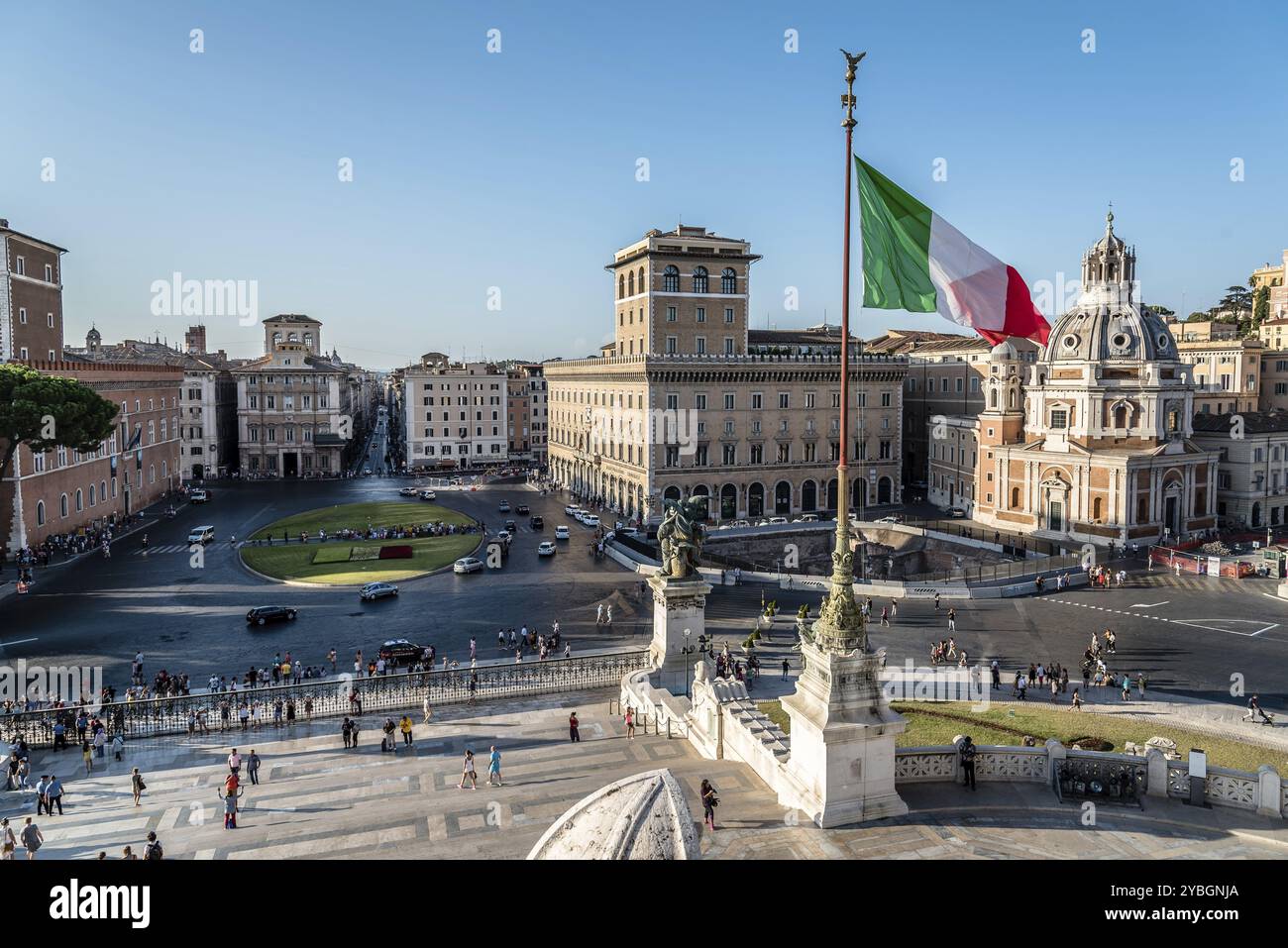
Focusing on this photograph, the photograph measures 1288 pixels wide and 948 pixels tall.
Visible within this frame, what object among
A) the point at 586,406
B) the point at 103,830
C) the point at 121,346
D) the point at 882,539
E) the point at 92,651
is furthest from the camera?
the point at 121,346

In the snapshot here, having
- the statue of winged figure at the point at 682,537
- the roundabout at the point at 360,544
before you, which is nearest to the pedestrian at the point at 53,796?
the statue of winged figure at the point at 682,537

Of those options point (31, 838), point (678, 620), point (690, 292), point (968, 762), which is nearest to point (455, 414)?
point (690, 292)

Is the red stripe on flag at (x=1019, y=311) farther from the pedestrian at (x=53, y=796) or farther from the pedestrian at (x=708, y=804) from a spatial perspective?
the pedestrian at (x=53, y=796)

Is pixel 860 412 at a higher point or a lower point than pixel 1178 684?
higher

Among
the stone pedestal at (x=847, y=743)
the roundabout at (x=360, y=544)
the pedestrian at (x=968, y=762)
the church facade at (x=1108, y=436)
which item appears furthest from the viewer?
the church facade at (x=1108, y=436)

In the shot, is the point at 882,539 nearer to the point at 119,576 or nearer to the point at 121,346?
the point at 119,576

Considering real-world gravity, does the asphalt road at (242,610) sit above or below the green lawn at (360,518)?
below

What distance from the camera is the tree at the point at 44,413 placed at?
45594mm

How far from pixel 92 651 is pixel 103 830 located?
1918 cm

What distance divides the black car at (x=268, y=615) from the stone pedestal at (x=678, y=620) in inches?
810

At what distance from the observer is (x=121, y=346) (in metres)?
121

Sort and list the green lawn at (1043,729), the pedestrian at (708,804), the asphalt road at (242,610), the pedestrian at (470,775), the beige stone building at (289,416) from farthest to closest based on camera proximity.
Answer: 1. the beige stone building at (289,416)
2. the asphalt road at (242,610)
3. the green lawn at (1043,729)
4. the pedestrian at (470,775)
5. the pedestrian at (708,804)

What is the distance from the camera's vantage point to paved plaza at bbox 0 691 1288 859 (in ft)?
48.3
